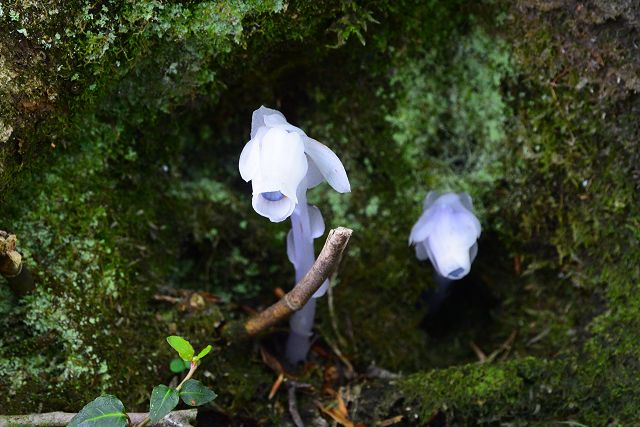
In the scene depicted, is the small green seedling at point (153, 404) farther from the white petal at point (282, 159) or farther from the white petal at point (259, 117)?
the white petal at point (259, 117)

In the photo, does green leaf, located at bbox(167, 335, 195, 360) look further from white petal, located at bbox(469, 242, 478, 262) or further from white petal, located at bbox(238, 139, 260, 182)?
white petal, located at bbox(469, 242, 478, 262)

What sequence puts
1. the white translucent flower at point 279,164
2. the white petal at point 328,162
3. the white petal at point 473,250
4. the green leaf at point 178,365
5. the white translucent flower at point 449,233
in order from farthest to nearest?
the white petal at point 473,250 → the white translucent flower at point 449,233 → the green leaf at point 178,365 → the white petal at point 328,162 → the white translucent flower at point 279,164

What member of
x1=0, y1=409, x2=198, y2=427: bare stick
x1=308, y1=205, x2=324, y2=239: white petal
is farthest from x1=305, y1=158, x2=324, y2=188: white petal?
x1=0, y1=409, x2=198, y2=427: bare stick

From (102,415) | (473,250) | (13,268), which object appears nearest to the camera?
(102,415)

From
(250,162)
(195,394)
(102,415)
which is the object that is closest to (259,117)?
(250,162)

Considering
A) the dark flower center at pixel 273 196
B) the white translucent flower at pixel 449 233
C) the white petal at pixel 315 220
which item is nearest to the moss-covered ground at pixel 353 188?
the white translucent flower at pixel 449 233

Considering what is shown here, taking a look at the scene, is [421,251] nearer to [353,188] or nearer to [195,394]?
[353,188]
